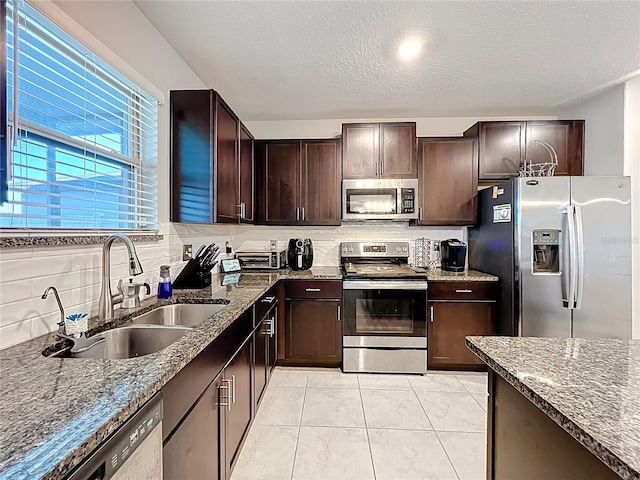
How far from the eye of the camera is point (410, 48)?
6.91 feet

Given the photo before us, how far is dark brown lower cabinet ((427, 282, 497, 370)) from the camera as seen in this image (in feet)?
9.20

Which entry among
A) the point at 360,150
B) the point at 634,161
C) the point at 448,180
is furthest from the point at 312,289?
A: the point at 634,161

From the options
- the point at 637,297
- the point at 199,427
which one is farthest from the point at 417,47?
the point at 637,297

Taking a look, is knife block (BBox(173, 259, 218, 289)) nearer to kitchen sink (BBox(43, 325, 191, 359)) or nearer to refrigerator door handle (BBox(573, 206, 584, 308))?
kitchen sink (BBox(43, 325, 191, 359))

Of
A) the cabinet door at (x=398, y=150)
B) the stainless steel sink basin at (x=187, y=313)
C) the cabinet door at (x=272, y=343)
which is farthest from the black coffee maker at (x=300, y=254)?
the stainless steel sink basin at (x=187, y=313)

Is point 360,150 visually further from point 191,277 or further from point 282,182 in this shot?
point 191,277

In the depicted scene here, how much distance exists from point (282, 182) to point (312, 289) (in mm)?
1173

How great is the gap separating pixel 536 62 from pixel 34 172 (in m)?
3.07

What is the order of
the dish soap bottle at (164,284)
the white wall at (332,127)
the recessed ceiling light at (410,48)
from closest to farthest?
the dish soap bottle at (164,284) < the recessed ceiling light at (410,48) < the white wall at (332,127)

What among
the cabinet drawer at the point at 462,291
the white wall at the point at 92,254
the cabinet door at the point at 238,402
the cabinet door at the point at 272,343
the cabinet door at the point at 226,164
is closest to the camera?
the white wall at the point at 92,254

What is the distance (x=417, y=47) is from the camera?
2.10 m

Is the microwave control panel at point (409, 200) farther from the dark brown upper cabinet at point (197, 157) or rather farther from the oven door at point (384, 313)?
the dark brown upper cabinet at point (197, 157)

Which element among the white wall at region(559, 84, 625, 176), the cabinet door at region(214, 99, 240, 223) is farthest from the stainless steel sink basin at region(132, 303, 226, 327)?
the white wall at region(559, 84, 625, 176)

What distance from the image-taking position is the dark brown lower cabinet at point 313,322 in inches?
113
